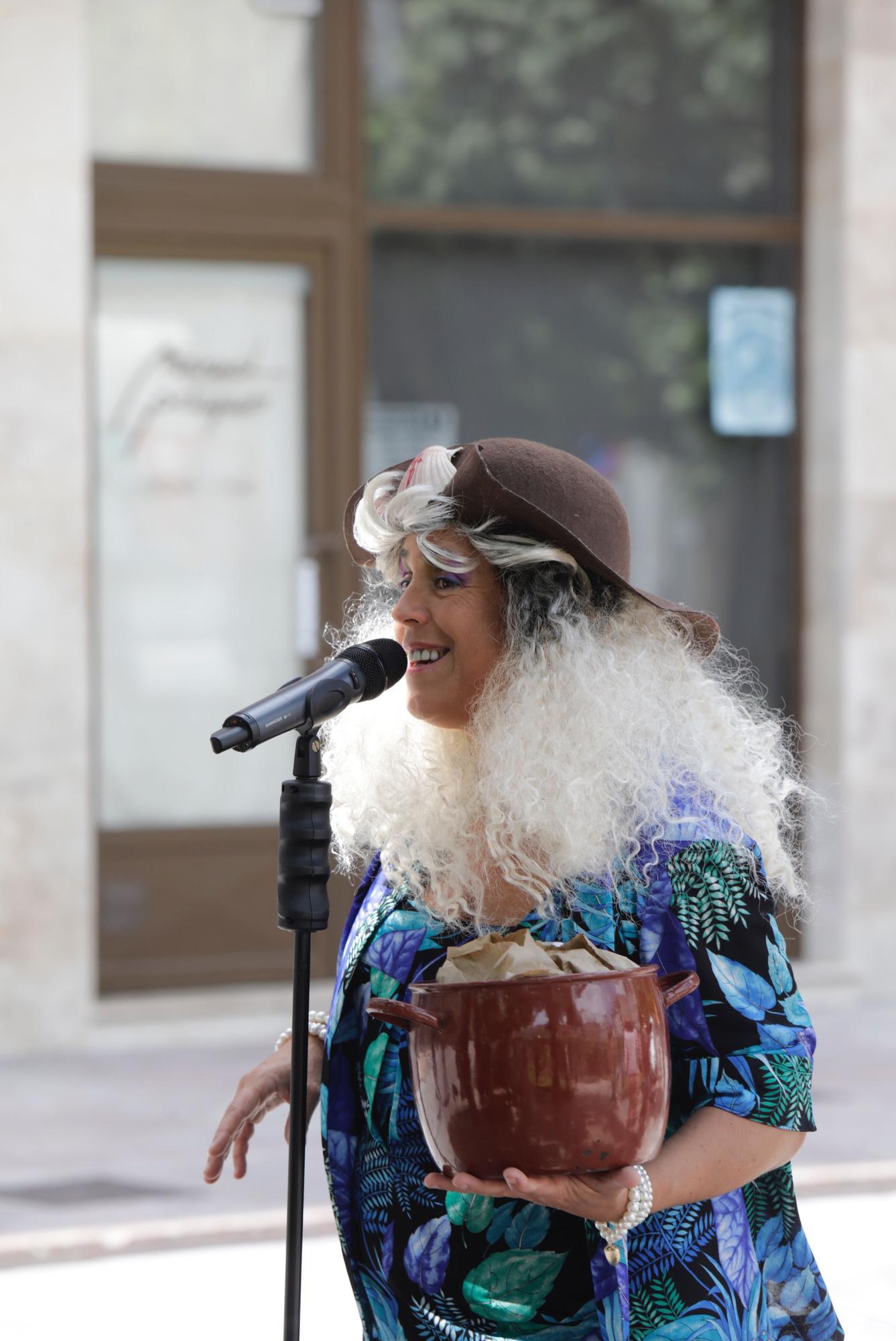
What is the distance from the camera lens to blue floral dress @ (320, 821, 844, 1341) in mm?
1903

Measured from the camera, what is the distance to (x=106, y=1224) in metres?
4.27

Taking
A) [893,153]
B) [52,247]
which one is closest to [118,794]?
[52,247]

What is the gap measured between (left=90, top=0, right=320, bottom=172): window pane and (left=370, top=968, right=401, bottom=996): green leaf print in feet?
16.4

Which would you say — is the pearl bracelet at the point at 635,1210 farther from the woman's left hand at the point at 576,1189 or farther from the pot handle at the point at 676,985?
the pot handle at the point at 676,985

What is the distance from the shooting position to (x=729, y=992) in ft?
6.28

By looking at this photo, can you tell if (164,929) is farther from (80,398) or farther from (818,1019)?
(818,1019)

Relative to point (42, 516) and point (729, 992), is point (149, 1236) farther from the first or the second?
point (42, 516)

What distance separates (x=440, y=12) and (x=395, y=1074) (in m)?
5.65

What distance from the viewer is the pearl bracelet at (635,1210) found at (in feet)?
5.67

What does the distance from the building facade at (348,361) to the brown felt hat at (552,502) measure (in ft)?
13.9

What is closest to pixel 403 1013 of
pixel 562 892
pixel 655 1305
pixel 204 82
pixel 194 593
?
pixel 562 892

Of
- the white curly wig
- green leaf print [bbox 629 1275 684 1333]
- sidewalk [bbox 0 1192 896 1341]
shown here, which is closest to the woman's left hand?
green leaf print [bbox 629 1275 684 1333]

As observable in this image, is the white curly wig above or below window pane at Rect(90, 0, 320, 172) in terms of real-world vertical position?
below

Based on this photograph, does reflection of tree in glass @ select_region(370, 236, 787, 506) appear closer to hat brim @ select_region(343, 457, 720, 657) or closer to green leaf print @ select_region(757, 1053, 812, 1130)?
hat brim @ select_region(343, 457, 720, 657)
